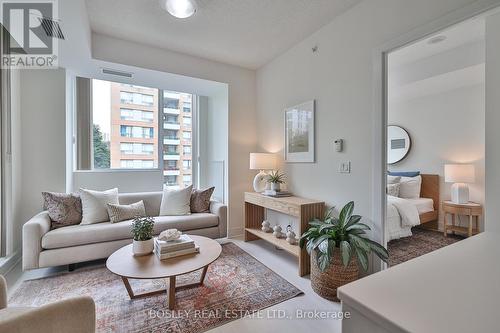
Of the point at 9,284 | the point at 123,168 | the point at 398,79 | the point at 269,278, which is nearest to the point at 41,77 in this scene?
the point at 123,168

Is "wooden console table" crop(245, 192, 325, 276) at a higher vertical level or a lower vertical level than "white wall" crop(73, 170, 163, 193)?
lower

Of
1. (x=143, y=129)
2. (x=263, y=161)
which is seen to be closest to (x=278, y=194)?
(x=263, y=161)

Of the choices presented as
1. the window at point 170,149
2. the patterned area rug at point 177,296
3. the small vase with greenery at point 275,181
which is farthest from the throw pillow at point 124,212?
the small vase with greenery at point 275,181

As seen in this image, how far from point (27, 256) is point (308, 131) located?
3222 mm

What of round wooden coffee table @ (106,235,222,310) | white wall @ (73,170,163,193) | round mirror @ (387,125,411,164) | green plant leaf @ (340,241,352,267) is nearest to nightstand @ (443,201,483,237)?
round mirror @ (387,125,411,164)

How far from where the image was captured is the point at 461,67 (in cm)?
320

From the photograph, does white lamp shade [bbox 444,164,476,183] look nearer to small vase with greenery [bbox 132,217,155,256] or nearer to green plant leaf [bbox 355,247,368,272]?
green plant leaf [bbox 355,247,368,272]

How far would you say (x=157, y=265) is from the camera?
179 centimetres

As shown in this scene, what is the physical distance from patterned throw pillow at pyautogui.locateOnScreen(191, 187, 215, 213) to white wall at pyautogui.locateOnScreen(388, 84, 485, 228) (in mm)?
3680

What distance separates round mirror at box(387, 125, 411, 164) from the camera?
14.2ft

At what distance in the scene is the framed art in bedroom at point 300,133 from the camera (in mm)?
2840

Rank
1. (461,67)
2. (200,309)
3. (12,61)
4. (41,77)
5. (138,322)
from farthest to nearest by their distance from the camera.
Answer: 1. (461,67)
2. (41,77)
3. (12,61)
4. (200,309)
5. (138,322)

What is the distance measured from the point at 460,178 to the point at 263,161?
2.89 metres

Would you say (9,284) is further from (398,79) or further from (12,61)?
(398,79)
